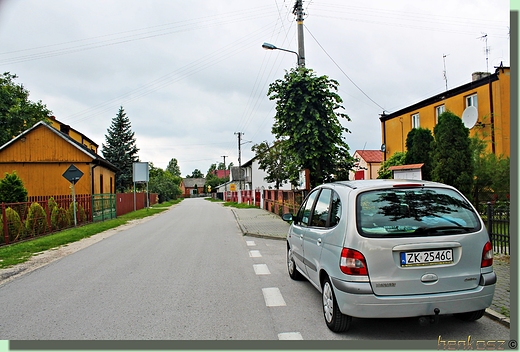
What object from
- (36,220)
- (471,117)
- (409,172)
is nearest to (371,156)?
(471,117)

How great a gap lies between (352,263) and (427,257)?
738 millimetres

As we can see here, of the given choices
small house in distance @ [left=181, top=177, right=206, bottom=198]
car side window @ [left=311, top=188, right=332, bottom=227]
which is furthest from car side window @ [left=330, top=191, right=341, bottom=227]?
small house in distance @ [left=181, top=177, right=206, bottom=198]

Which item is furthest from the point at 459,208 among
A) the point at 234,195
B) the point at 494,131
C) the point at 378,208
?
the point at 234,195

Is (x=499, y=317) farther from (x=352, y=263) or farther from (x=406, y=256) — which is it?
Answer: (x=352, y=263)

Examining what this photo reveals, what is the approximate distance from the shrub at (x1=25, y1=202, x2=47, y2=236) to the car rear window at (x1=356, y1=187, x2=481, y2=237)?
13644 millimetres

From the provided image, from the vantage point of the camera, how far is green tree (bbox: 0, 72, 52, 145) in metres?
36.6

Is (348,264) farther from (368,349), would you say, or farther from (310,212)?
(310,212)

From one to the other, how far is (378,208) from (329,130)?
10.1 meters

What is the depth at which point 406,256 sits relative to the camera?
4.22 meters

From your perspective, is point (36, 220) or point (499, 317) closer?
point (499, 317)

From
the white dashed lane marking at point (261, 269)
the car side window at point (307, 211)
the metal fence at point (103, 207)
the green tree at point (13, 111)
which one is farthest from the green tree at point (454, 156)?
the green tree at point (13, 111)

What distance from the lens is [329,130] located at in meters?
14.4

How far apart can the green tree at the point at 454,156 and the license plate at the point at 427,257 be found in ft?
32.3

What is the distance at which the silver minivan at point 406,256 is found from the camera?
416 cm
